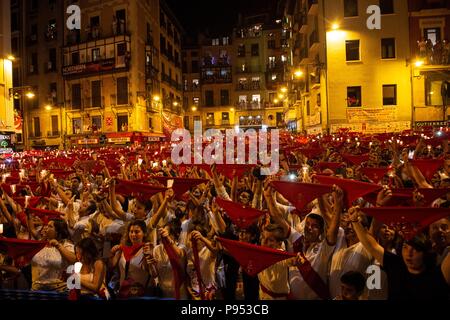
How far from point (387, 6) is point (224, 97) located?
38.1 metres

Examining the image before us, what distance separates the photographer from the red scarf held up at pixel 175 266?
4703 millimetres

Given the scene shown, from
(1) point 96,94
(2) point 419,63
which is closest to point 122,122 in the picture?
(1) point 96,94

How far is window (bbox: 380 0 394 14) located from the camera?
29.3 metres

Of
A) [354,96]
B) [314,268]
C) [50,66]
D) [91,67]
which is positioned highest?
[50,66]

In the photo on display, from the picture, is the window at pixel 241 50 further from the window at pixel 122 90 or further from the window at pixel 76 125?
the window at pixel 76 125

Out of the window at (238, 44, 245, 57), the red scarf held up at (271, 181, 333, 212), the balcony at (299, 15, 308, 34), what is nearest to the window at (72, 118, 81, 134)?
the balcony at (299, 15, 308, 34)

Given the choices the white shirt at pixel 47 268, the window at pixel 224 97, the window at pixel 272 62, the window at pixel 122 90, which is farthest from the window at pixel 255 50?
the white shirt at pixel 47 268

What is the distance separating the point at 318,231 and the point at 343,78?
2621 cm

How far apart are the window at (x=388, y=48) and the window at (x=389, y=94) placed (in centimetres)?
207

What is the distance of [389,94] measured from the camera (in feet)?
96.1

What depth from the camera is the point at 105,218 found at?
686 centimetres

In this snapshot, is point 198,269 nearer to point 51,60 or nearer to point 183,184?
point 183,184

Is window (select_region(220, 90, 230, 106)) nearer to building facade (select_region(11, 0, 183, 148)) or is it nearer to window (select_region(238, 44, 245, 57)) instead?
window (select_region(238, 44, 245, 57))

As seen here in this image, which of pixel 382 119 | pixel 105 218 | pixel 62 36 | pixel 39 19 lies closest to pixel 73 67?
pixel 62 36
